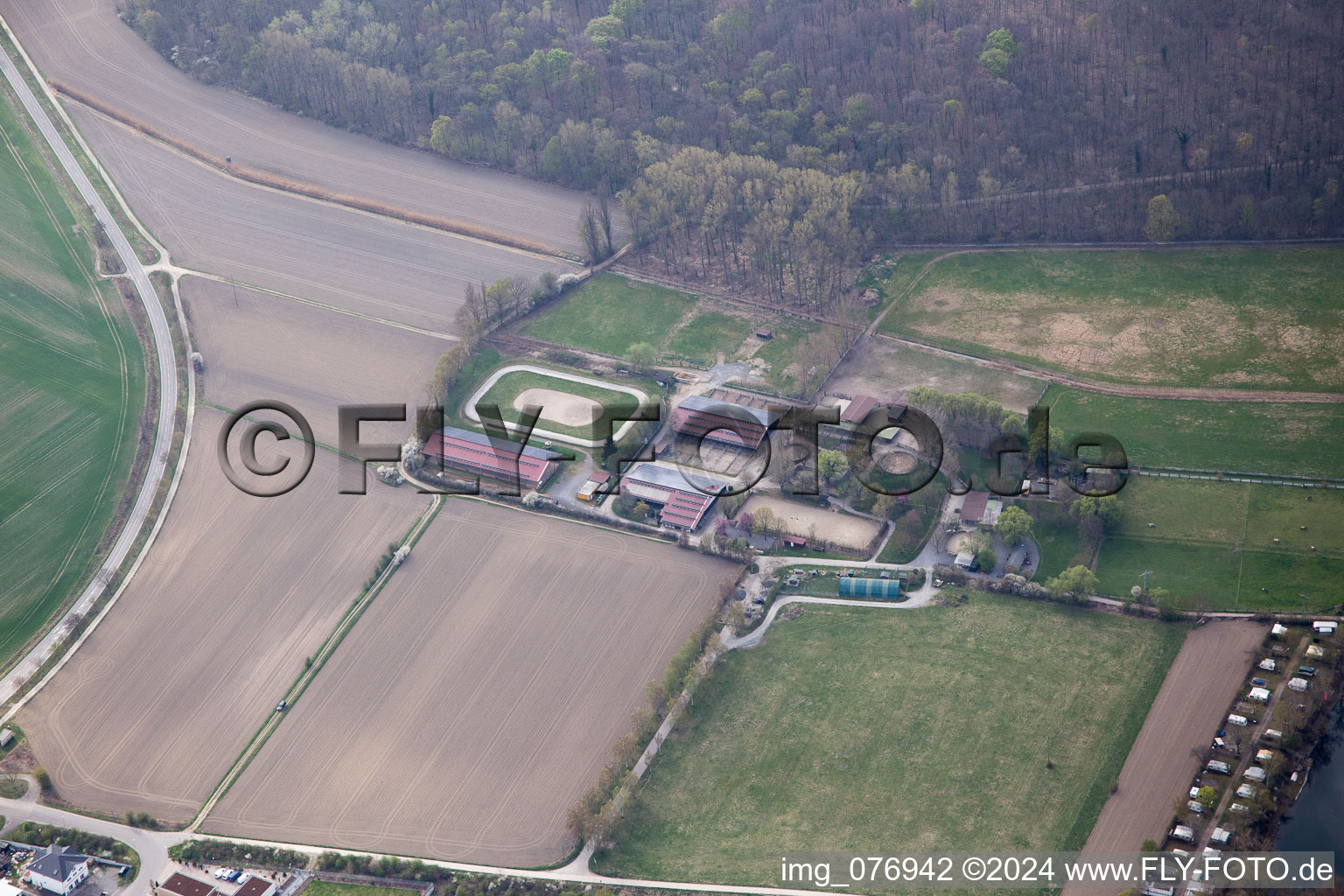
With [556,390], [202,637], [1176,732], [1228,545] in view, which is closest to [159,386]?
[202,637]

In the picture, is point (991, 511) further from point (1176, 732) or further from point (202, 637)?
point (202, 637)

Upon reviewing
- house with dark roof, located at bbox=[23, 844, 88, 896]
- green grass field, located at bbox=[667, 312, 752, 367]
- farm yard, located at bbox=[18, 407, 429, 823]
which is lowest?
house with dark roof, located at bbox=[23, 844, 88, 896]

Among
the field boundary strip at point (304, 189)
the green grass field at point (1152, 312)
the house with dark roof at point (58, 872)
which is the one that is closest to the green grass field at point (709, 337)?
the green grass field at point (1152, 312)

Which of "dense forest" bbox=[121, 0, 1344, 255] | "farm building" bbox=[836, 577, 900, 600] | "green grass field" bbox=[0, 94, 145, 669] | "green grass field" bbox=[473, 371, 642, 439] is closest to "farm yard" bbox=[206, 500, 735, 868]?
"farm building" bbox=[836, 577, 900, 600]

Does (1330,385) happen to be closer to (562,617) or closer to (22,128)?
(562,617)

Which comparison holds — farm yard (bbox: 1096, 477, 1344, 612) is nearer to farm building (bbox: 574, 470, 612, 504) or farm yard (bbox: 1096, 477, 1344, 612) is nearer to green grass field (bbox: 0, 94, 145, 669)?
farm building (bbox: 574, 470, 612, 504)

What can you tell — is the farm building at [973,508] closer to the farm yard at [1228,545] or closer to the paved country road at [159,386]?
the farm yard at [1228,545]
